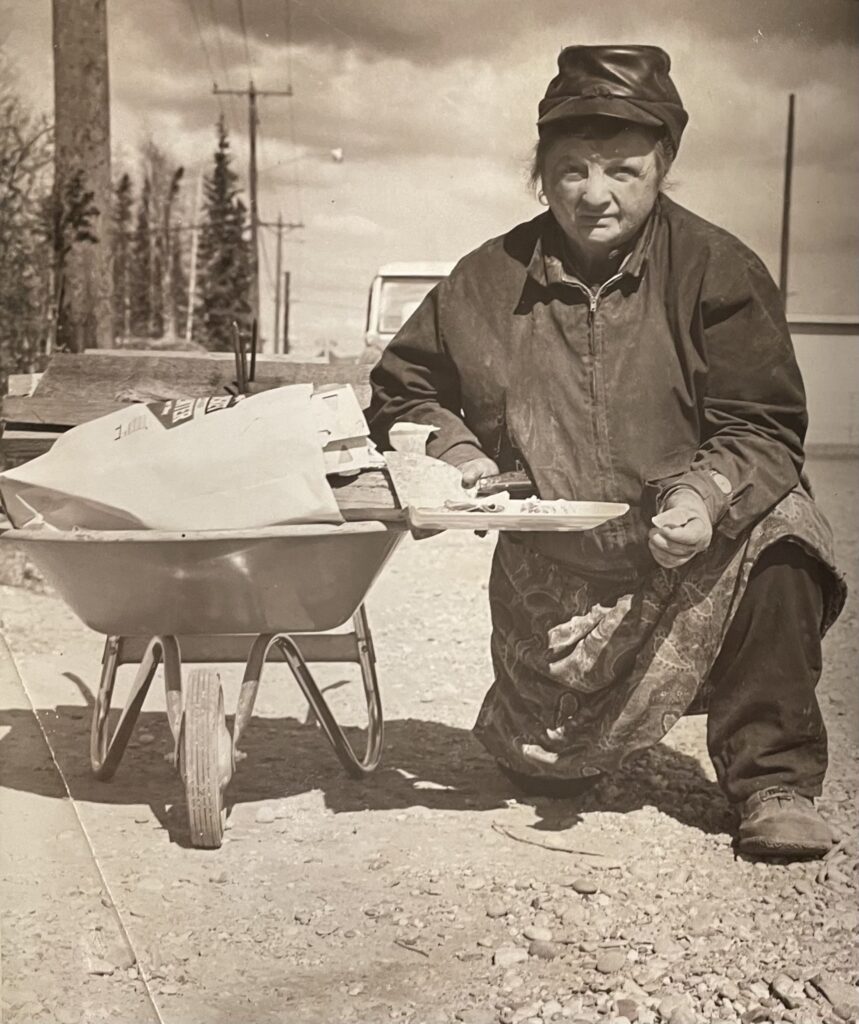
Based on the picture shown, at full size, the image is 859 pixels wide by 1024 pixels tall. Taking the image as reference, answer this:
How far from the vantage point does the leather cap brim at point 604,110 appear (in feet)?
8.43

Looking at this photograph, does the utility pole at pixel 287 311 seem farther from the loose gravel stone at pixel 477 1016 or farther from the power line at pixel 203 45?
the loose gravel stone at pixel 477 1016

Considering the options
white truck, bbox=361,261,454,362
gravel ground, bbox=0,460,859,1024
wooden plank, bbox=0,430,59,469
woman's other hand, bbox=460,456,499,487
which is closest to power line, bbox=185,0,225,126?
white truck, bbox=361,261,454,362

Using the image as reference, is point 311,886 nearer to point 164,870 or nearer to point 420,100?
point 164,870

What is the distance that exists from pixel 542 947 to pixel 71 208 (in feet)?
6.41

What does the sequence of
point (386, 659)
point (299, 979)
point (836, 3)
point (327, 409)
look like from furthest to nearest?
point (386, 659) < point (836, 3) < point (327, 409) < point (299, 979)

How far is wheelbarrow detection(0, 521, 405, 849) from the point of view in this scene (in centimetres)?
254

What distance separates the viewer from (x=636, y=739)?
2.84 metres

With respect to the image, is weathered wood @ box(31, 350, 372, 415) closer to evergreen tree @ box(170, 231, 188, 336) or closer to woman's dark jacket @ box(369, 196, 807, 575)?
woman's dark jacket @ box(369, 196, 807, 575)

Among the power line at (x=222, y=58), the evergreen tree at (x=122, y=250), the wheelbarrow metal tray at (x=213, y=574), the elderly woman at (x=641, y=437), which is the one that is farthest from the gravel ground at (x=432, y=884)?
the power line at (x=222, y=58)

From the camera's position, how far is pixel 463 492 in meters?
2.66

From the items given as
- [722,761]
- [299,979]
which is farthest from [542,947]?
[722,761]

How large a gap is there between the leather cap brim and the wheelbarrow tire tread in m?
1.41

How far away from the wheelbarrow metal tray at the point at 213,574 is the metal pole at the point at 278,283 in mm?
719

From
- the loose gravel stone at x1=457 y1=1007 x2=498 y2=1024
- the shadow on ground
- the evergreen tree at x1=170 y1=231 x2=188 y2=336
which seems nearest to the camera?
the loose gravel stone at x1=457 y1=1007 x2=498 y2=1024
